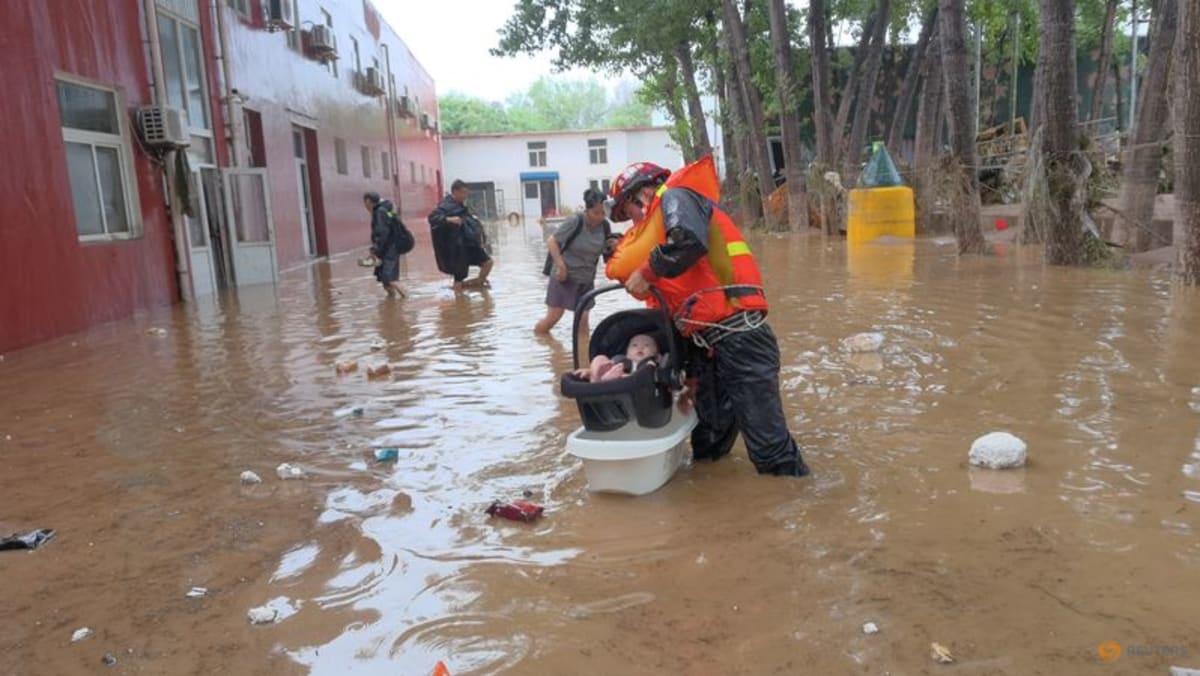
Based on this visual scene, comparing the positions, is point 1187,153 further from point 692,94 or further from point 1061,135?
point 692,94

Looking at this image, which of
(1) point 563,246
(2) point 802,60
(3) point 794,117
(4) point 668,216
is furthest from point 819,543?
(2) point 802,60

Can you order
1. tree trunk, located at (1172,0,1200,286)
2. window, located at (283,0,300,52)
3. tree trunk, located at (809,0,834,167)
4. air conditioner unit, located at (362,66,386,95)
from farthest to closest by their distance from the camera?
air conditioner unit, located at (362,66,386,95) → window, located at (283,0,300,52) → tree trunk, located at (809,0,834,167) → tree trunk, located at (1172,0,1200,286)

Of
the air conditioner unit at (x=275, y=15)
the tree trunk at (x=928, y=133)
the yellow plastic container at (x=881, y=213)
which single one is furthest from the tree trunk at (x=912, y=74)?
the air conditioner unit at (x=275, y=15)

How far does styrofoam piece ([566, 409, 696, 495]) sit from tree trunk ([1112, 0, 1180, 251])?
9.96m

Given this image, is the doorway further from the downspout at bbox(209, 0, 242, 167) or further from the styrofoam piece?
the styrofoam piece

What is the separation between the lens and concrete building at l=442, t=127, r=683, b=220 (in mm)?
52031

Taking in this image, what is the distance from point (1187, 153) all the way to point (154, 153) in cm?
1220

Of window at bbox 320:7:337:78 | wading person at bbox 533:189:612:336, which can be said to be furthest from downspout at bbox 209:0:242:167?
wading person at bbox 533:189:612:336

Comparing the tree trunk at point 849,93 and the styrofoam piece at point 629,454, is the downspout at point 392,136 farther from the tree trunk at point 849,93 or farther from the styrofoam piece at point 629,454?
the styrofoam piece at point 629,454

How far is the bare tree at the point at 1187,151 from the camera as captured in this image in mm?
8359

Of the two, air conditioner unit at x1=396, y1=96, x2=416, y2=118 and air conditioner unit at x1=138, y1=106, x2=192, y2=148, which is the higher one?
air conditioner unit at x1=396, y1=96, x2=416, y2=118

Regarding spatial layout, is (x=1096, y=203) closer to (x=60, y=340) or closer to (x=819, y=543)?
(x=819, y=543)

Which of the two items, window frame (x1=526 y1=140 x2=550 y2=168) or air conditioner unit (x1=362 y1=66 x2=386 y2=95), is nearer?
air conditioner unit (x1=362 y1=66 x2=386 y2=95)

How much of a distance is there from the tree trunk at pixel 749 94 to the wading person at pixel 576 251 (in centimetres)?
1302
